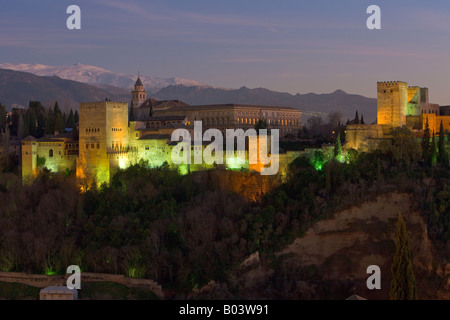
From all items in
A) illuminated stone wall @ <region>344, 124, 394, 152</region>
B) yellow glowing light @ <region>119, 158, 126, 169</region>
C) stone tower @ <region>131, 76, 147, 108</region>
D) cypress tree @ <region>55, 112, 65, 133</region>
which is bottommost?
yellow glowing light @ <region>119, 158, 126, 169</region>

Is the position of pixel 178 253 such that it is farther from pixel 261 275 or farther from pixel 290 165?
pixel 290 165

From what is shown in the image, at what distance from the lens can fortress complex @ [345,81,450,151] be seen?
136 feet

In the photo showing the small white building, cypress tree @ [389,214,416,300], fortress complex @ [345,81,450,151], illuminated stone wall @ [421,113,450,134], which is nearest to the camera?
cypress tree @ [389,214,416,300]

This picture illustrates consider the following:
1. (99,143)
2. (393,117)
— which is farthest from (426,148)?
(99,143)

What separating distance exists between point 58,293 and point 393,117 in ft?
78.9

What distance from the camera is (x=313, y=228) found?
3516cm

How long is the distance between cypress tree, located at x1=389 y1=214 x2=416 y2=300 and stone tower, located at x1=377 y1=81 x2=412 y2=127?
58.0ft

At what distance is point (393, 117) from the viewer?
43.6m

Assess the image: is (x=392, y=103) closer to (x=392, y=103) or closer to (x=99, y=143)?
(x=392, y=103)

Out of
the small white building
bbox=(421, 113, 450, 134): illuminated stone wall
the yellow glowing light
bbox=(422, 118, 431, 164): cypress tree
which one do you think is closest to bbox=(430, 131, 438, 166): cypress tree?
bbox=(422, 118, 431, 164): cypress tree

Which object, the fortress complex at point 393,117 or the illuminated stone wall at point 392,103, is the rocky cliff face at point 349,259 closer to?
the fortress complex at point 393,117

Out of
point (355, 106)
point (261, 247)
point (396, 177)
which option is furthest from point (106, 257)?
point (355, 106)

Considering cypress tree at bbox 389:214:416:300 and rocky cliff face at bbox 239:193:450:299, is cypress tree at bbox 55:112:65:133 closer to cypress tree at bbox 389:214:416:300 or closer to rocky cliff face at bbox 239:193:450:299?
rocky cliff face at bbox 239:193:450:299

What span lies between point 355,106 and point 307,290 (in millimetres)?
61551
